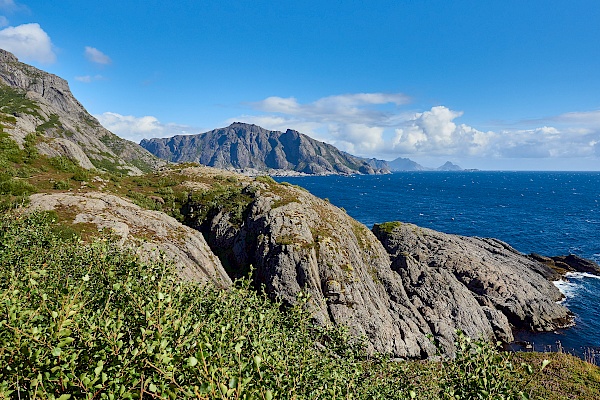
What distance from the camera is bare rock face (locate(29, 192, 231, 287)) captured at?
99.7 feet

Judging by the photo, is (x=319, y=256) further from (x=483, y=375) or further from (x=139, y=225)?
(x=483, y=375)

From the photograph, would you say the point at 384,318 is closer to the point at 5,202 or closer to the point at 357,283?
the point at 357,283

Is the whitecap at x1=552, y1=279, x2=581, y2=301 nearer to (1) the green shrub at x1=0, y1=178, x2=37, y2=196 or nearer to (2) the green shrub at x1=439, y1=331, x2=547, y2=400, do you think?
(2) the green shrub at x1=439, y1=331, x2=547, y2=400

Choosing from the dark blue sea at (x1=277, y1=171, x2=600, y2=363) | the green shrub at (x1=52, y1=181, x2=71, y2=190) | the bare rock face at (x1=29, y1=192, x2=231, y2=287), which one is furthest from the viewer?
the dark blue sea at (x1=277, y1=171, x2=600, y2=363)

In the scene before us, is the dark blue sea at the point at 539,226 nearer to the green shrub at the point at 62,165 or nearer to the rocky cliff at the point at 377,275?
the rocky cliff at the point at 377,275

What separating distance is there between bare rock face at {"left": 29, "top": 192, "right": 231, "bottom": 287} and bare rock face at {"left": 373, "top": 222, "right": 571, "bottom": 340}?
3320 cm

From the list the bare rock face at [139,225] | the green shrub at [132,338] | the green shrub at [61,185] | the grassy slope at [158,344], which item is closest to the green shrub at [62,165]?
the green shrub at [61,185]

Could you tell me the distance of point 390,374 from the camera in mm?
12781

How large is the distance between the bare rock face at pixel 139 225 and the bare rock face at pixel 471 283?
33.2 metres

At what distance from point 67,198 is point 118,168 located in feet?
465

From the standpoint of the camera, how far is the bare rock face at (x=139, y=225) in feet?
99.7

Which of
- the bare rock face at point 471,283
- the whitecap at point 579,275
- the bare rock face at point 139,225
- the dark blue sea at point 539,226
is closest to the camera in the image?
the bare rock face at point 139,225

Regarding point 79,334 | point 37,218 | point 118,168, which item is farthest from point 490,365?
point 118,168

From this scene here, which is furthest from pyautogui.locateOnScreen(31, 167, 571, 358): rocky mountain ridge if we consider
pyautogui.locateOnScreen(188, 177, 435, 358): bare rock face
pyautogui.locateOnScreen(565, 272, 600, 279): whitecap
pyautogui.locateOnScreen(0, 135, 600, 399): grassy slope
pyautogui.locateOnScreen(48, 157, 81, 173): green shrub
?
pyautogui.locateOnScreen(565, 272, 600, 279): whitecap
